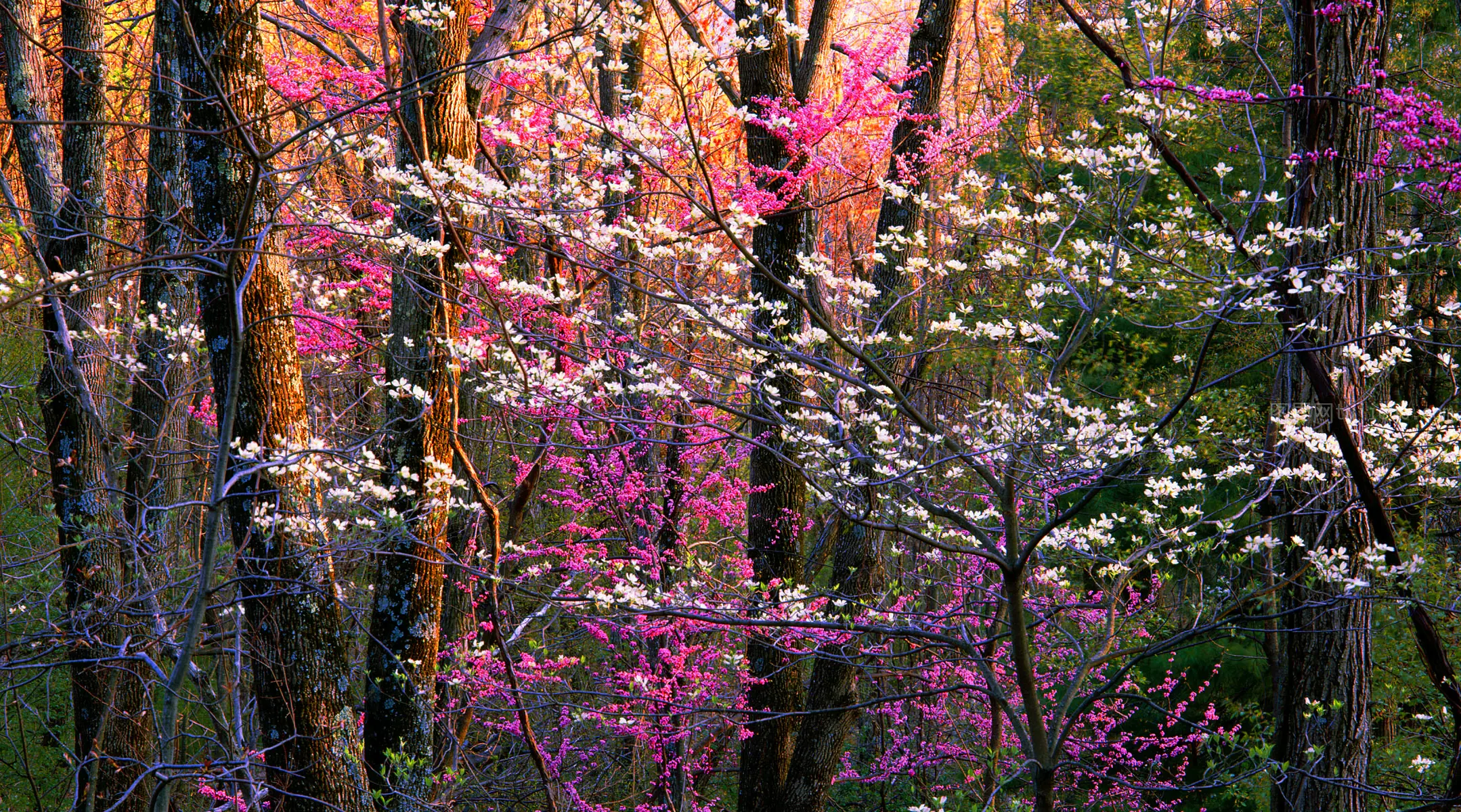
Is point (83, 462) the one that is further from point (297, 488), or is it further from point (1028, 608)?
point (1028, 608)

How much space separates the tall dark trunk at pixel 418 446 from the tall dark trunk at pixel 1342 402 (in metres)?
4.15

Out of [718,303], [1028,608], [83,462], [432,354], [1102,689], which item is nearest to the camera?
[1102,689]

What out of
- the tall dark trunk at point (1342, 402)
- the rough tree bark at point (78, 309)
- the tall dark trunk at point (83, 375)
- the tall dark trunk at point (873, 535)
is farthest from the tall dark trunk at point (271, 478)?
the tall dark trunk at point (1342, 402)

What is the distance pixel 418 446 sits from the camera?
17.3 ft

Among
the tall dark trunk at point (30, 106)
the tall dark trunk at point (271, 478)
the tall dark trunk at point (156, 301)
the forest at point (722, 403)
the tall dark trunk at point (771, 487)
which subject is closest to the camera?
the forest at point (722, 403)

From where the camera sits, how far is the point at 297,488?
14.1 ft

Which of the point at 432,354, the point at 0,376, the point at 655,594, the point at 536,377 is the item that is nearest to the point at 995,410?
the point at 655,594

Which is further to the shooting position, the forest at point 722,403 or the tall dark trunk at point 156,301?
the tall dark trunk at point 156,301

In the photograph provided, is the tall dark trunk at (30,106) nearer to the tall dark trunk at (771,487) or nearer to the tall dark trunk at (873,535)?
the tall dark trunk at (771,487)

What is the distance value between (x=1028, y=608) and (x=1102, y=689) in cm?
310

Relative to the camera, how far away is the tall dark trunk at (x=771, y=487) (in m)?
6.21

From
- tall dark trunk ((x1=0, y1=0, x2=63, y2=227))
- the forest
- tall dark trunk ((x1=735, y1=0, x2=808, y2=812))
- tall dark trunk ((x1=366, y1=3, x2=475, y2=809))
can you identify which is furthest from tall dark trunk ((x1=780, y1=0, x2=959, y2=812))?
tall dark trunk ((x1=0, y1=0, x2=63, y2=227))

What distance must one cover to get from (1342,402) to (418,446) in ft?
14.8

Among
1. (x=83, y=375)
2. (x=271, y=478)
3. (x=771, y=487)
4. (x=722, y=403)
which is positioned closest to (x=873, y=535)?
(x=771, y=487)
